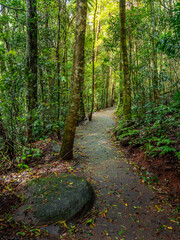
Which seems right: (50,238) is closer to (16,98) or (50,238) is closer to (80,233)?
(80,233)

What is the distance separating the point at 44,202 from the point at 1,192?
1120mm

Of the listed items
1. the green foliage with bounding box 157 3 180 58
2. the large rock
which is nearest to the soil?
the large rock

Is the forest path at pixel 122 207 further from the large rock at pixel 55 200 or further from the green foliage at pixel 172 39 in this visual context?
the green foliage at pixel 172 39

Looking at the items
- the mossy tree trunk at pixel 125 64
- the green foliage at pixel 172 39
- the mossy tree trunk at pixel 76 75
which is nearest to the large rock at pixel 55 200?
the mossy tree trunk at pixel 76 75

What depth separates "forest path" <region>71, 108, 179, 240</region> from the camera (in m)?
2.92

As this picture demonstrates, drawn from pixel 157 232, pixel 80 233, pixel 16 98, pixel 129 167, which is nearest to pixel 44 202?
pixel 80 233

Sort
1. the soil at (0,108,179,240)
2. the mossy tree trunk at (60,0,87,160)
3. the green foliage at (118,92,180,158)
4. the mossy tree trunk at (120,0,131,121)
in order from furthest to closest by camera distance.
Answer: the mossy tree trunk at (120,0,131,121) < the green foliage at (118,92,180,158) < the mossy tree trunk at (60,0,87,160) < the soil at (0,108,179,240)

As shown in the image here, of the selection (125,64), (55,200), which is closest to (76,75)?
(55,200)

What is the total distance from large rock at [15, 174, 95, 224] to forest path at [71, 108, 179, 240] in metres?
0.35

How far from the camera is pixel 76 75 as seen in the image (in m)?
4.99

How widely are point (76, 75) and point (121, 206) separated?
13.6 ft

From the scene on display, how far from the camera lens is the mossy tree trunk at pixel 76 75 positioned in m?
4.81

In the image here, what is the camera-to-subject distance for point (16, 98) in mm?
4449

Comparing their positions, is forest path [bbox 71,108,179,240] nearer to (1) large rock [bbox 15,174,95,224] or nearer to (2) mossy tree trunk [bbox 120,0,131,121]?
(1) large rock [bbox 15,174,95,224]
